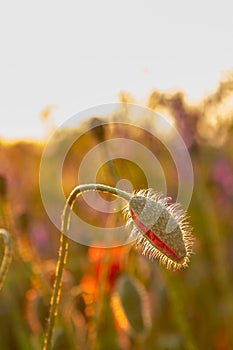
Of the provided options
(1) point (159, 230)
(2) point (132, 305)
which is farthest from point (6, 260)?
(2) point (132, 305)

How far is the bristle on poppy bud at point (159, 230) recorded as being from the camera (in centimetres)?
163

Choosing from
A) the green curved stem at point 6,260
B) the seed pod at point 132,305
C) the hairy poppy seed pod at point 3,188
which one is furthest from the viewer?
the hairy poppy seed pod at point 3,188

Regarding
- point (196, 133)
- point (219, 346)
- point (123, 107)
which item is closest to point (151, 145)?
point (196, 133)

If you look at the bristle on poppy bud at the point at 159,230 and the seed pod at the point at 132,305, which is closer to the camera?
the bristle on poppy bud at the point at 159,230

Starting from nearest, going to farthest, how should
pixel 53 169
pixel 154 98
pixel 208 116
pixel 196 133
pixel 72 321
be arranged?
pixel 72 321 < pixel 154 98 < pixel 208 116 < pixel 196 133 < pixel 53 169

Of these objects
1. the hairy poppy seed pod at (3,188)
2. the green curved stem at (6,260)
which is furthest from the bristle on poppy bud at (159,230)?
the hairy poppy seed pod at (3,188)

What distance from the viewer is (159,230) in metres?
1.66

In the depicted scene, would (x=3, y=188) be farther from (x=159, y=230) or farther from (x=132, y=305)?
(x=159, y=230)

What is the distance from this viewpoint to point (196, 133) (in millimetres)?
3459

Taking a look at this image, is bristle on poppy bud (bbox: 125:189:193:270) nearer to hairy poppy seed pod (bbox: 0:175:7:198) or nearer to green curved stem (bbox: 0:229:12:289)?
green curved stem (bbox: 0:229:12:289)

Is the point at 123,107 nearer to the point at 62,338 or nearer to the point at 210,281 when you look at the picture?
the point at 62,338

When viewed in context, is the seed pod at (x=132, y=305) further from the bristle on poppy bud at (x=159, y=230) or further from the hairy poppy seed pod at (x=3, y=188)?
the bristle on poppy bud at (x=159, y=230)

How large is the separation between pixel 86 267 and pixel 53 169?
2.41 metres

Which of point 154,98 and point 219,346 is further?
point 219,346
